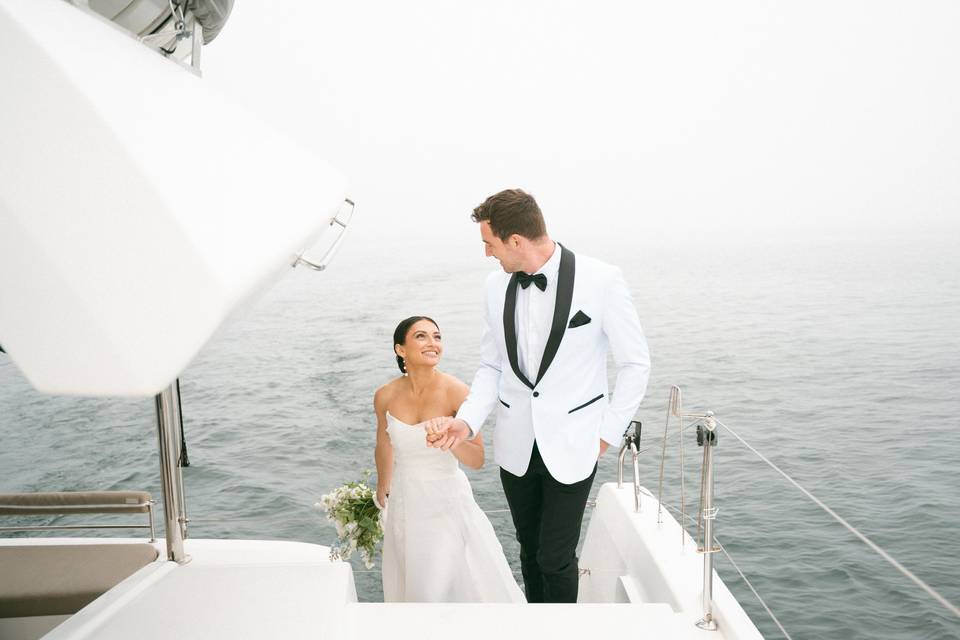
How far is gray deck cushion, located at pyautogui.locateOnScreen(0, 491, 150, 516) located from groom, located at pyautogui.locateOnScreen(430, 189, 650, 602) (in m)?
0.89

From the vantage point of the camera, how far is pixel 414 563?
2.88 m

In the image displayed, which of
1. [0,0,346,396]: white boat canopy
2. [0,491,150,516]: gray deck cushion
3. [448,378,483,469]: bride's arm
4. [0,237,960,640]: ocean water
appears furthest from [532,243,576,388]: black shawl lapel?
[0,0,346,396]: white boat canopy

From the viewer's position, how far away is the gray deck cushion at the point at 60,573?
229 cm

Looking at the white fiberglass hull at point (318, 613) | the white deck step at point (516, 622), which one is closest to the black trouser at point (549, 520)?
the white fiberglass hull at point (318, 613)

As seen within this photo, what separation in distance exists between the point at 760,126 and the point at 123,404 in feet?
95.0

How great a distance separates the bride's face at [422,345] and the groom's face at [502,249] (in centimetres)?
56

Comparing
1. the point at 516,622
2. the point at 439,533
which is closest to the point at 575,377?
the point at 516,622

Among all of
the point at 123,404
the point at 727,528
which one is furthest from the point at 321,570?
the point at 123,404

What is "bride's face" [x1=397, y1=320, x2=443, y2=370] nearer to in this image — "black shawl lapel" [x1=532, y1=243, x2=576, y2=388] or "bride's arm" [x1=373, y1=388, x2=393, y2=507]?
"bride's arm" [x1=373, y1=388, x2=393, y2=507]

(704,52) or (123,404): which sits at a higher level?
(704,52)

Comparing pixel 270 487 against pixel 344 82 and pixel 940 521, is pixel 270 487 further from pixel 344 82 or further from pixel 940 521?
pixel 344 82

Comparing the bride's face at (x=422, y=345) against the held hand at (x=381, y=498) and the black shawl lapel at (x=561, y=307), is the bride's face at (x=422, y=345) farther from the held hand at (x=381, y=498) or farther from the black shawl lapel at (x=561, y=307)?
the black shawl lapel at (x=561, y=307)

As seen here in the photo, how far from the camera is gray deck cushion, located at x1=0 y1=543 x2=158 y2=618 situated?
7.51ft

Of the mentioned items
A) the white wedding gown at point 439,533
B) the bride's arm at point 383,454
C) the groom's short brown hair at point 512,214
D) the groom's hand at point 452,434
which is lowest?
the white wedding gown at point 439,533
